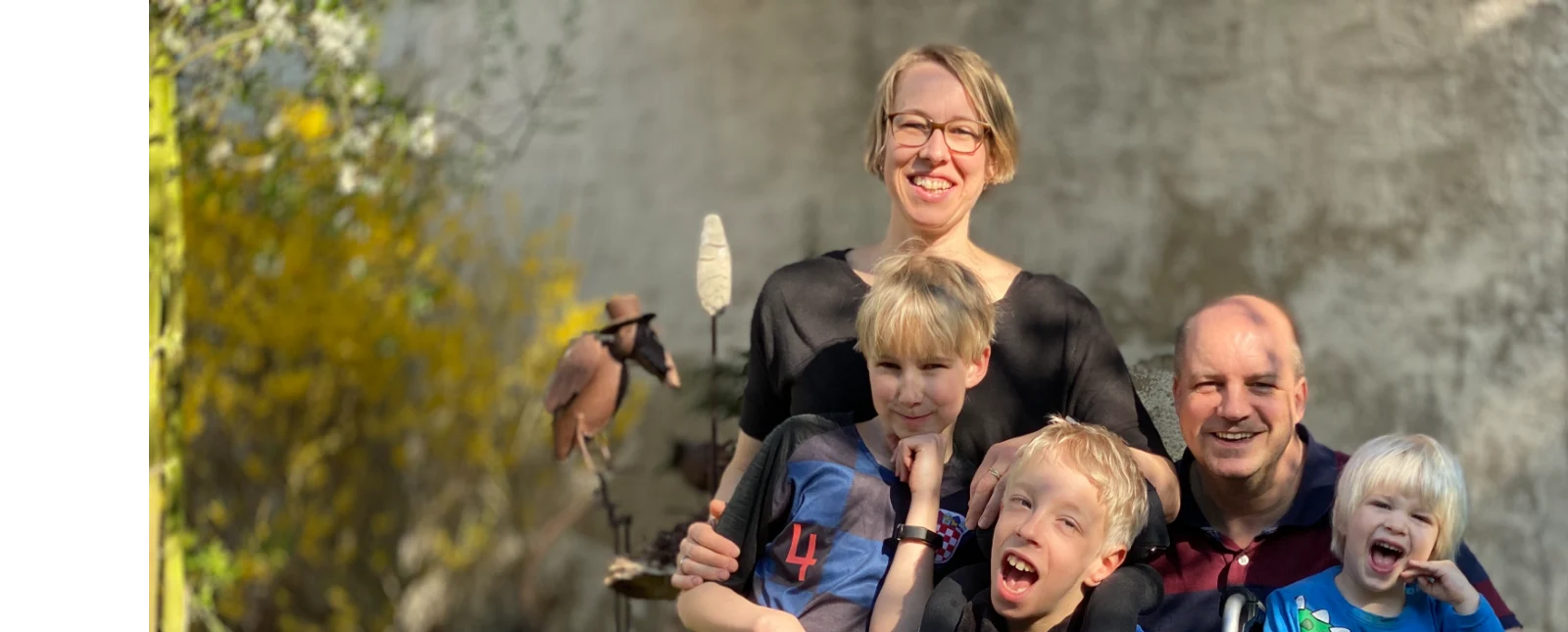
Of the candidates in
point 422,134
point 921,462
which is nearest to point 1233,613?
point 921,462

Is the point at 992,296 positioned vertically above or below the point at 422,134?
below

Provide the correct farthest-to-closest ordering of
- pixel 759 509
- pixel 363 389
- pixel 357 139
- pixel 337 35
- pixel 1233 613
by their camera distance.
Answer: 1. pixel 363 389
2. pixel 357 139
3. pixel 337 35
4. pixel 759 509
5. pixel 1233 613

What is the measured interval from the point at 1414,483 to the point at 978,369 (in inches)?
30.1

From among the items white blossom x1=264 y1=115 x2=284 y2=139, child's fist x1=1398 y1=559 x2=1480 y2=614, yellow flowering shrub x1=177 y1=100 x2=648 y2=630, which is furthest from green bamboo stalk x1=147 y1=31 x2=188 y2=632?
child's fist x1=1398 y1=559 x2=1480 y2=614

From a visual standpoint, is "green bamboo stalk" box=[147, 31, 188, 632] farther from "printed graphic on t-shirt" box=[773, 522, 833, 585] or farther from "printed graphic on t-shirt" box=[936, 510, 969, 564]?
"printed graphic on t-shirt" box=[936, 510, 969, 564]

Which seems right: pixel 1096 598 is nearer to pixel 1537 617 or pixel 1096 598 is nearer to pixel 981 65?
pixel 981 65

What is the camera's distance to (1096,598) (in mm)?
2545

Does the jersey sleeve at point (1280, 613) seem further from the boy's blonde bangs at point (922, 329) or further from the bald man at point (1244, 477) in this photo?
the boy's blonde bangs at point (922, 329)

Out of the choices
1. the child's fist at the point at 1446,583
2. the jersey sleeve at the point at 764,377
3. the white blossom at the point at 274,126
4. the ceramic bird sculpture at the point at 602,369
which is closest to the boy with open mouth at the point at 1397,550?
the child's fist at the point at 1446,583

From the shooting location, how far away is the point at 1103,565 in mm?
2586

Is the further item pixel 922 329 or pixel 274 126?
pixel 274 126

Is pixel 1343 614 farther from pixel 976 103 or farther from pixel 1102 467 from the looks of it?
pixel 976 103
